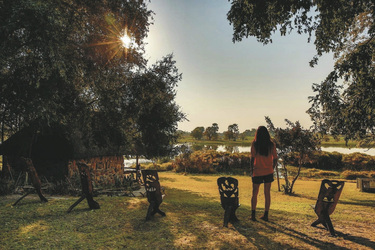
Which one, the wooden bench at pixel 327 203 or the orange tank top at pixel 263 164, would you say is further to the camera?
the orange tank top at pixel 263 164

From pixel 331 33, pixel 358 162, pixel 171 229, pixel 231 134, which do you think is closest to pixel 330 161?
pixel 358 162

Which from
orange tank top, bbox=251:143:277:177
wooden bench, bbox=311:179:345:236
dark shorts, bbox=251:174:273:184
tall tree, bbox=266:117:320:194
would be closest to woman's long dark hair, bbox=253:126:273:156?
orange tank top, bbox=251:143:277:177

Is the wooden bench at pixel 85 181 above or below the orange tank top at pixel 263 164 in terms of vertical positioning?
below

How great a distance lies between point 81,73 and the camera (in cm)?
1085

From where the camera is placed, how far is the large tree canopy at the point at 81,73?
6.96m

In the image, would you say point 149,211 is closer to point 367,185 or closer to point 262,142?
point 262,142

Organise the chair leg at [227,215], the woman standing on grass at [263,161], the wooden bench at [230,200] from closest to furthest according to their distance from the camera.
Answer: the chair leg at [227,215] → the wooden bench at [230,200] → the woman standing on grass at [263,161]

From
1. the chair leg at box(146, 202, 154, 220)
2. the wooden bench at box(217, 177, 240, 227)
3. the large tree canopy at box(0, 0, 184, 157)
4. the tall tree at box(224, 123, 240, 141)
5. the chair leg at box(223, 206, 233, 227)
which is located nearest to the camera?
the chair leg at box(223, 206, 233, 227)

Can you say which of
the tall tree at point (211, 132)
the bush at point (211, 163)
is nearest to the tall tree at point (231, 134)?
the tall tree at point (211, 132)

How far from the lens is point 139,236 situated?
206 inches

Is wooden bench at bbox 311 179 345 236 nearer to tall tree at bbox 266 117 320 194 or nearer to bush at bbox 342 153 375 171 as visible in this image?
tall tree at bbox 266 117 320 194

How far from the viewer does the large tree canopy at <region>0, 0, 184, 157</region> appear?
6965mm

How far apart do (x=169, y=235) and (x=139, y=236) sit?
2.26ft

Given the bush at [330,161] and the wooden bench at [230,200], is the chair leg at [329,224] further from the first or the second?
the bush at [330,161]
